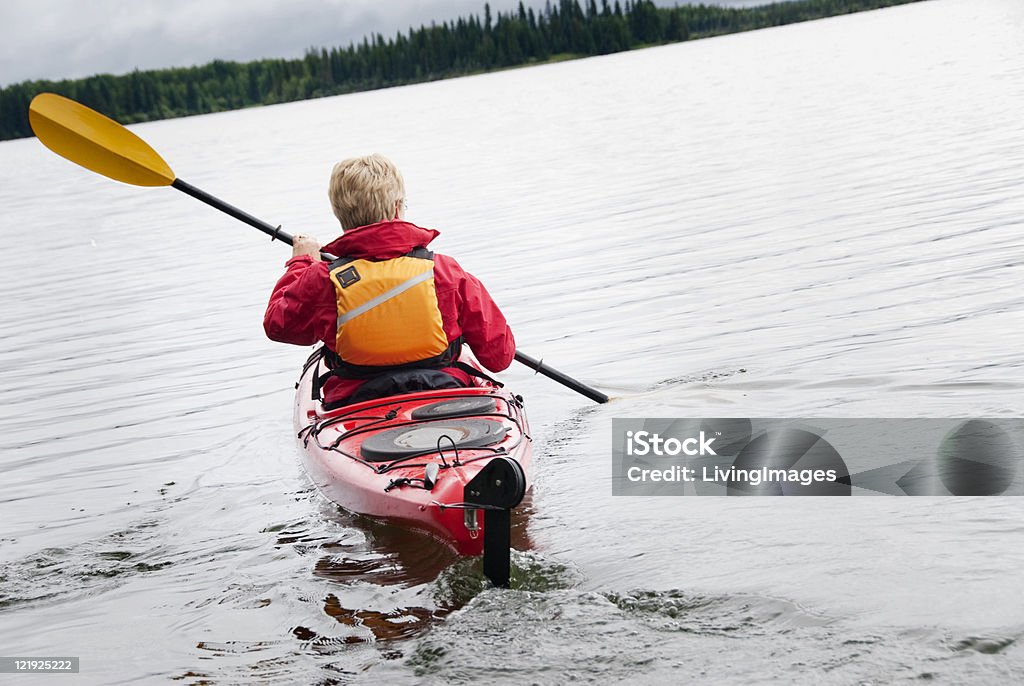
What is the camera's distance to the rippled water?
12.6ft

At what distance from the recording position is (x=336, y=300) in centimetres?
516

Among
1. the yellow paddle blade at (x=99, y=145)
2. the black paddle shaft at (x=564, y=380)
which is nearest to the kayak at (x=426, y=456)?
the black paddle shaft at (x=564, y=380)

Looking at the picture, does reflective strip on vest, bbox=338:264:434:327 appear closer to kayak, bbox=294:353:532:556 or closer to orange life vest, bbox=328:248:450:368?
orange life vest, bbox=328:248:450:368

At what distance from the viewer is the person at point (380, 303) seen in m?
5.05

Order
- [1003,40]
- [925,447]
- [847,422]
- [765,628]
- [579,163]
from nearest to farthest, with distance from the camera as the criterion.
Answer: [765,628], [925,447], [847,422], [579,163], [1003,40]

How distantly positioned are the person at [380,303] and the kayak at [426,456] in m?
0.16

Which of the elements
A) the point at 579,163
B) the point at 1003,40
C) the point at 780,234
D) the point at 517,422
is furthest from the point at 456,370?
the point at 1003,40

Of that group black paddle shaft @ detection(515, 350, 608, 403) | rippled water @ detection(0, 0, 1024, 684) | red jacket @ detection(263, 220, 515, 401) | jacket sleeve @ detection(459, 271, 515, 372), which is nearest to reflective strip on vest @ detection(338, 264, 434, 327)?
red jacket @ detection(263, 220, 515, 401)

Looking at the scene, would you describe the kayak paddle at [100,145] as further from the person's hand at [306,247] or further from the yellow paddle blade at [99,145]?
the person's hand at [306,247]

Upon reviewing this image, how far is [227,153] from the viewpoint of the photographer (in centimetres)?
4569

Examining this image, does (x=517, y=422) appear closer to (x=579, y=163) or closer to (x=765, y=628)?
(x=765, y=628)

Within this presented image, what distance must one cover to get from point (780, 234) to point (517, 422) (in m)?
→ 7.96

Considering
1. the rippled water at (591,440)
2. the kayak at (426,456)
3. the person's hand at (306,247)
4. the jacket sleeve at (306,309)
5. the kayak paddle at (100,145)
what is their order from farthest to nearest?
the kayak paddle at (100,145) < the person's hand at (306,247) < the jacket sleeve at (306,309) < the kayak at (426,456) < the rippled water at (591,440)

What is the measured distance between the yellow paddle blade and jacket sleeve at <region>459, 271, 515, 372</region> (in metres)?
3.08
